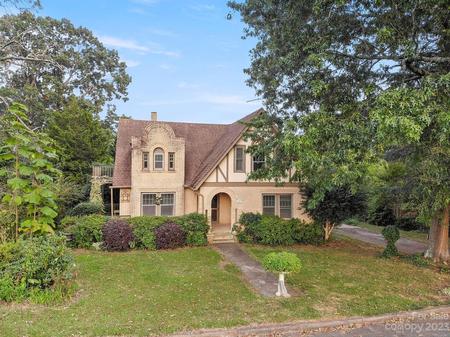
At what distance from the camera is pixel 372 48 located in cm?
943

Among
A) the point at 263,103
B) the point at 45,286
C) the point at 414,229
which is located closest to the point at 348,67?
the point at 263,103

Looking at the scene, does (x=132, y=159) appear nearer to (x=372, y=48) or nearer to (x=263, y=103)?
(x=263, y=103)

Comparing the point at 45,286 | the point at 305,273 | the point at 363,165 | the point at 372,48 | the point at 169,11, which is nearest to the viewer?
the point at 363,165

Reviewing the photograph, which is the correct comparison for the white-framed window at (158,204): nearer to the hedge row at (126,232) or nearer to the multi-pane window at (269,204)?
the hedge row at (126,232)

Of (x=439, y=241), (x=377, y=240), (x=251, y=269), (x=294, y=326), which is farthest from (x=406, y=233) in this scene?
(x=294, y=326)

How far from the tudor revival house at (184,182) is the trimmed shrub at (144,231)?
3.29m

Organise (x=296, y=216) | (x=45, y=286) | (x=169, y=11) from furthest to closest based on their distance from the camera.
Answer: (x=296, y=216)
(x=169, y=11)
(x=45, y=286)

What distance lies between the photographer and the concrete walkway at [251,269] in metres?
9.32

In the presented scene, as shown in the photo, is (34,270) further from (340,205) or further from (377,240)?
(377,240)

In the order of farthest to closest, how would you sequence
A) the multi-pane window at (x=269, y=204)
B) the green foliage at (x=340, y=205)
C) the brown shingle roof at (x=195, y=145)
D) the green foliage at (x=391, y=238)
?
the multi-pane window at (x=269, y=204) → the brown shingle roof at (x=195, y=145) → the green foliage at (x=340, y=205) → the green foliage at (x=391, y=238)

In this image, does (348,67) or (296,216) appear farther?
(296,216)

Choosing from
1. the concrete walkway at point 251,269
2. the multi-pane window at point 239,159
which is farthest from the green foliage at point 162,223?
the multi-pane window at point 239,159

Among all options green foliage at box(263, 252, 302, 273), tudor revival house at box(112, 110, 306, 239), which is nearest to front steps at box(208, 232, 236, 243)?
tudor revival house at box(112, 110, 306, 239)

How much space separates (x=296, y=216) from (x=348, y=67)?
971 centimetres
